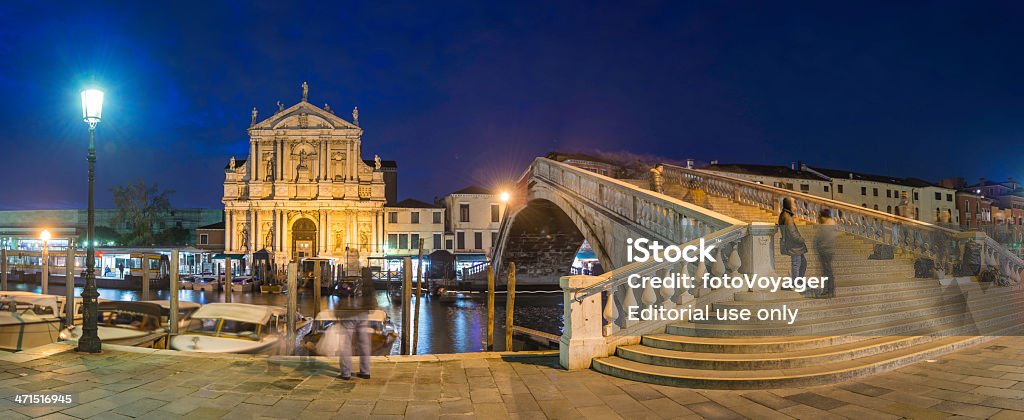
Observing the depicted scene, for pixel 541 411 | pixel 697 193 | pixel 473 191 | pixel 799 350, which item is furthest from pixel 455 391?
pixel 473 191

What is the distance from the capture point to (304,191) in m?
45.4

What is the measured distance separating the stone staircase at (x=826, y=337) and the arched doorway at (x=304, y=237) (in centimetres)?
4182

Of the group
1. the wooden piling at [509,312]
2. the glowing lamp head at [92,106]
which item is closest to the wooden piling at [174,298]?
the glowing lamp head at [92,106]

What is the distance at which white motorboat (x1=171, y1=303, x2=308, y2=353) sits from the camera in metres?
12.3

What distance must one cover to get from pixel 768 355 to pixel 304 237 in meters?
44.2

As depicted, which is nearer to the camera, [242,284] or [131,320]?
[131,320]

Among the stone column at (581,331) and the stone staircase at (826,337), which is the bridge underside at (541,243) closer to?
the stone staircase at (826,337)

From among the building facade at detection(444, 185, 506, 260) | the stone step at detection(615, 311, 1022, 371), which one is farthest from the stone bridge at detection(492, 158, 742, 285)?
the building facade at detection(444, 185, 506, 260)

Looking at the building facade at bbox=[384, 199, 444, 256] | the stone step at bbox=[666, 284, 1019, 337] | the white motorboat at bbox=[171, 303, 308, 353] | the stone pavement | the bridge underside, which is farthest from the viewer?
the building facade at bbox=[384, 199, 444, 256]

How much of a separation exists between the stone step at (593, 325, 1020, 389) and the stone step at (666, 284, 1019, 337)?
422mm

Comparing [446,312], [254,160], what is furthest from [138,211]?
[446,312]

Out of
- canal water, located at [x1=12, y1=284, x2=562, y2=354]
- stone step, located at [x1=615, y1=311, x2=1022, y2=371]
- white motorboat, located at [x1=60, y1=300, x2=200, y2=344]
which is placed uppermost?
stone step, located at [x1=615, y1=311, x2=1022, y2=371]

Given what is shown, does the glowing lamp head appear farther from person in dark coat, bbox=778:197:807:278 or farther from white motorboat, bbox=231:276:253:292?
white motorboat, bbox=231:276:253:292

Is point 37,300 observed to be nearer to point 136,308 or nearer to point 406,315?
point 136,308
